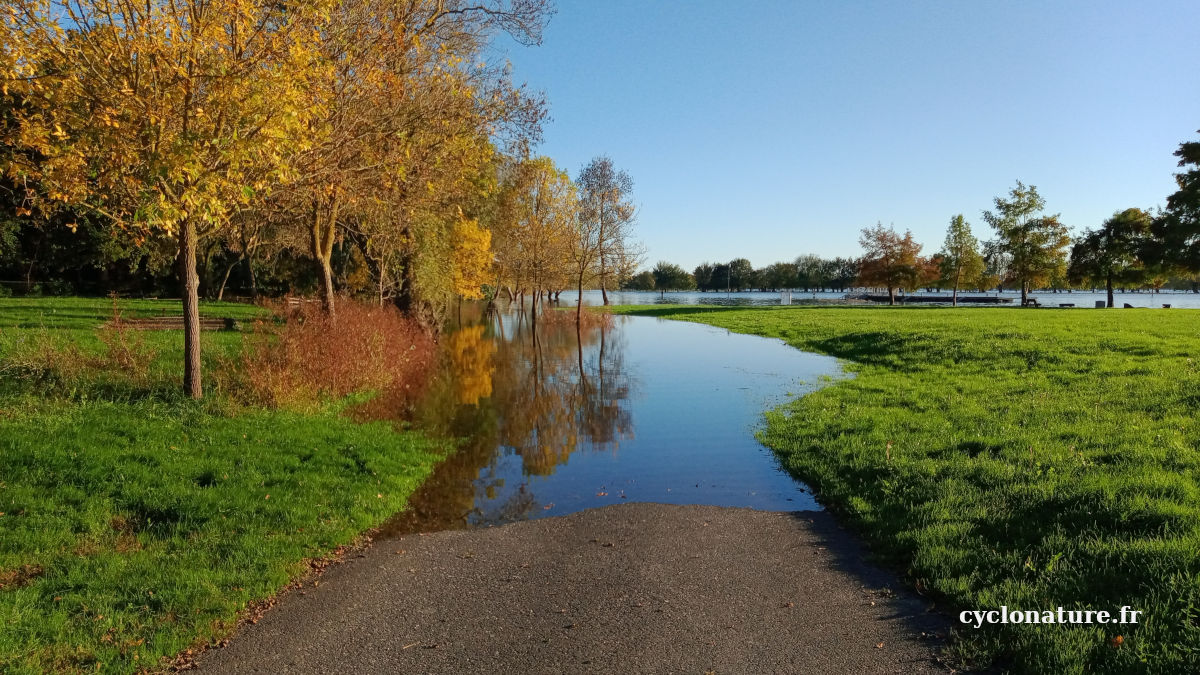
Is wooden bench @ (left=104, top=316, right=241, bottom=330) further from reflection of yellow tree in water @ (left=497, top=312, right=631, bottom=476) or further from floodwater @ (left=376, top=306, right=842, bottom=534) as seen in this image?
reflection of yellow tree in water @ (left=497, top=312, right=631, bottom=476)

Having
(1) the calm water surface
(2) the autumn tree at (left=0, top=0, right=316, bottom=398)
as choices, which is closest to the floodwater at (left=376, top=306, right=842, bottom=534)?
(2) the autumn tree at (left=0, top=0, right=316, bottom=398)

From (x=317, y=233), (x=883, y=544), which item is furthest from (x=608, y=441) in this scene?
(x=317, y=233)

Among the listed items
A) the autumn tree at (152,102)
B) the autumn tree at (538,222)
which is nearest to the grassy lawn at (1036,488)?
the autumn tree at (152,102)

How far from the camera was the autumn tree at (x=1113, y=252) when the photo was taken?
56.2 meters

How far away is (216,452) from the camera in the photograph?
9367 mm

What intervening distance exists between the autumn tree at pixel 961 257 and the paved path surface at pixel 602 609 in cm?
7524

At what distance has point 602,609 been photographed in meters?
5.61

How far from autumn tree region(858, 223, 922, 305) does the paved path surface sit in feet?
243

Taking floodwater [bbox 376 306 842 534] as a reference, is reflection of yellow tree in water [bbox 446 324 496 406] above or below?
above

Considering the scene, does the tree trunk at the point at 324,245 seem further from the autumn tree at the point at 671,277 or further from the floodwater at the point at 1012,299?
the autumn tree at the point at 671,277

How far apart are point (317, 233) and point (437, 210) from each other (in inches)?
266

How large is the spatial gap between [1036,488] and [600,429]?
26.9 ft

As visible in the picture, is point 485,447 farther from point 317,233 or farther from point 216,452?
point 317,233

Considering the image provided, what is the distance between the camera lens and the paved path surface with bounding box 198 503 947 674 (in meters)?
4.77
